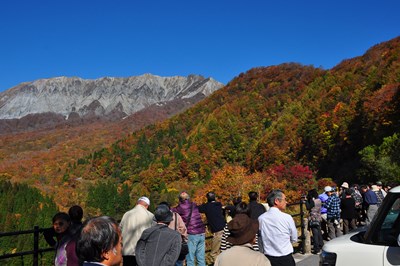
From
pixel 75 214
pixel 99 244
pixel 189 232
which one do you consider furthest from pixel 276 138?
pixel 99 244

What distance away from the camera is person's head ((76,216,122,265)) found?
2.59 m

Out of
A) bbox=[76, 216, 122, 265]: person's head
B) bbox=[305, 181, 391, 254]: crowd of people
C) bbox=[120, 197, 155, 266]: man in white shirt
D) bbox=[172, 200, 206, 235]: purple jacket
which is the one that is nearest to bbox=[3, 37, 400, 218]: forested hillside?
bbox=[305, 181, 391, 254]: crowd of people

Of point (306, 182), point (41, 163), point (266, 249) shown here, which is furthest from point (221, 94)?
point (266, 249)

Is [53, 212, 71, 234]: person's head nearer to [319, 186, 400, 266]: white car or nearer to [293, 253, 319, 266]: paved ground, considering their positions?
[319, 186, 400, 266]: white car

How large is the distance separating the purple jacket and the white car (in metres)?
3.22

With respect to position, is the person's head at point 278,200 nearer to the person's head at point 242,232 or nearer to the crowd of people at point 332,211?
the person's head at point 242,232

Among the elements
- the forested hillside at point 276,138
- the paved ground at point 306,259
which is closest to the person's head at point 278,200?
the paved ground at point 306,259

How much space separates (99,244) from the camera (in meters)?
2.59

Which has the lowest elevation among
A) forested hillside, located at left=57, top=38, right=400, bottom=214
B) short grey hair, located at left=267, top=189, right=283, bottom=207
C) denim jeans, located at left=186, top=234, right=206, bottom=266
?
denim jeans, located at left=186, top=234, right=206, bottom=266

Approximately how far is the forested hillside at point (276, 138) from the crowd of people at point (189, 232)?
1922 cm

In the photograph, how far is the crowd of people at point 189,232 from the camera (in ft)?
8.68

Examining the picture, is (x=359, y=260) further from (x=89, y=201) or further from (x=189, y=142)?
(x=189, y=142)

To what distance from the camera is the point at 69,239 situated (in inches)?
183

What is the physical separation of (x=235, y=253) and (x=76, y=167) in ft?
469
